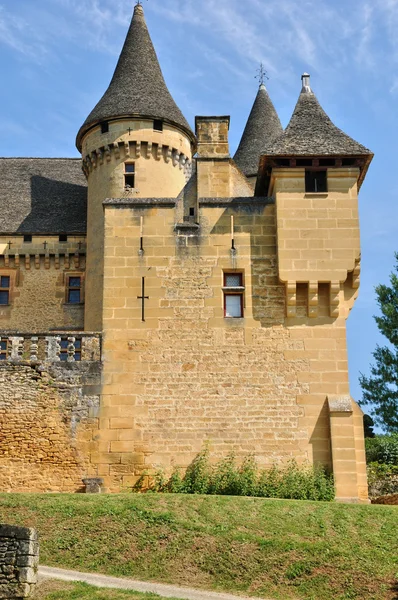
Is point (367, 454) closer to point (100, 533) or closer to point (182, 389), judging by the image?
point (182, 389)

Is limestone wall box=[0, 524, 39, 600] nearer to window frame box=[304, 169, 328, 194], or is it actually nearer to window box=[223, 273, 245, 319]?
window box=[223, 273, 245, 319]

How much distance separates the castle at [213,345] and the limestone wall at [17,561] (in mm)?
6475

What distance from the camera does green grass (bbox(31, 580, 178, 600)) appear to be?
13.5 m

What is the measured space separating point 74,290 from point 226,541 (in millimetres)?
17472

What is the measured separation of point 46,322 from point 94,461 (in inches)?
439

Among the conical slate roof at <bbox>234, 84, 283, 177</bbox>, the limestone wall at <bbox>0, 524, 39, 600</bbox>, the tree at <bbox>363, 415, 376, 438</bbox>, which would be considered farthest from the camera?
the conical slate roof at <bbox>234, 84, 283, 177</bbox>

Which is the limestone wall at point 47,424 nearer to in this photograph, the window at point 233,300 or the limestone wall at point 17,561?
the window at point 233,300

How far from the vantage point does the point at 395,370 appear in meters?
31.1

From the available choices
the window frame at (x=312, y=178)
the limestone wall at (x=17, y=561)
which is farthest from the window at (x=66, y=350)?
the limestone wall at (x=17, y=561)

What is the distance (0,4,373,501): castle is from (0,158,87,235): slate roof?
9588 millimetres

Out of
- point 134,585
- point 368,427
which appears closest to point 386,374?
point 368,427

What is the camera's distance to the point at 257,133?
3603 cm

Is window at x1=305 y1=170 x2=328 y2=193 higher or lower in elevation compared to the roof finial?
lower

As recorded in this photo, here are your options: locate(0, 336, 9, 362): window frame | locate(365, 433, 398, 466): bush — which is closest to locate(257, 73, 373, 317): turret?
locate(365, 433, 398, 466): bush
